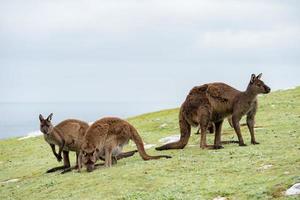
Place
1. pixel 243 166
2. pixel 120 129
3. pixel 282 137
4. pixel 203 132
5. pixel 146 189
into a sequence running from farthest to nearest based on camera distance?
pixel 282 137 < pixel 203 132 < pixel 120 129 < pixel 243 166 < pixel 146 189

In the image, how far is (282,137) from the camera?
83.1 ft

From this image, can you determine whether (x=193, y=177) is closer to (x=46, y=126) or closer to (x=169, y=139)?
(x=46, y=126)

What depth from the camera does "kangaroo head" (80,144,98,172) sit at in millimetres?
21688

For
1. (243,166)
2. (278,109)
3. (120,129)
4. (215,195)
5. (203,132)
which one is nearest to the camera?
(215,195)

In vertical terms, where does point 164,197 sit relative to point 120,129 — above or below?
below

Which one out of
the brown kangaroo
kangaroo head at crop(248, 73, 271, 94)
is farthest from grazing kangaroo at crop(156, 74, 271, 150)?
the brown kangaroo

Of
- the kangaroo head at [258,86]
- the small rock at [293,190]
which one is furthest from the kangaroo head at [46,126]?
the small rock at [293,190]

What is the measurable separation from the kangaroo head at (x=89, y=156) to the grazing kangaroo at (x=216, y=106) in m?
3.71

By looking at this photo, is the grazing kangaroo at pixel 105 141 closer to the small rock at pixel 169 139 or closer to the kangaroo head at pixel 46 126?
the kangaroo head at pixel 46 126

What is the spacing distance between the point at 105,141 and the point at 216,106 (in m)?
4.70

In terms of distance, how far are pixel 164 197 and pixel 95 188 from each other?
121 inches

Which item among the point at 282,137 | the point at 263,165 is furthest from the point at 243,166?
the point at 282,137

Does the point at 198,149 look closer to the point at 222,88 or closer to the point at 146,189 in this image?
the point at 222,88

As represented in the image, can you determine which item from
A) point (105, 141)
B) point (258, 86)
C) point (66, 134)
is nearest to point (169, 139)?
point (258, 86)
